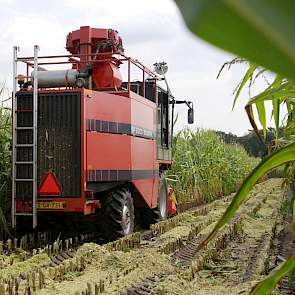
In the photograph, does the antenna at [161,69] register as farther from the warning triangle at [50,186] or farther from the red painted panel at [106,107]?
the warning triangle at [50,186]

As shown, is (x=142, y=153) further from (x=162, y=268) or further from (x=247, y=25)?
(x=247, y=25)

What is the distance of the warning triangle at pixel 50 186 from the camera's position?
18.1ft

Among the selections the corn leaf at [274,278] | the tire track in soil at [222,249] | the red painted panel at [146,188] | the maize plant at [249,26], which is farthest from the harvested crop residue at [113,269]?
the maize plant at [249,26]

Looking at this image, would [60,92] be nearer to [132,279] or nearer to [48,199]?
[48,199]

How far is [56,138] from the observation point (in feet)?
18.5

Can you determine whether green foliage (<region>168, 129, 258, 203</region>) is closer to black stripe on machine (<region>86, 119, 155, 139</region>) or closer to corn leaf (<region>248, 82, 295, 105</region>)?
black stripe on machine (<region>86, 119, 155, 139</region>)

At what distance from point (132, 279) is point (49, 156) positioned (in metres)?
1.95

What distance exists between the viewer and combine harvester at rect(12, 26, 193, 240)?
18.1 ft

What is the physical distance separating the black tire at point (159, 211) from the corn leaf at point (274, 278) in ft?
23.1

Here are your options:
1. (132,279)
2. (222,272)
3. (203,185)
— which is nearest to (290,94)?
(132,279)

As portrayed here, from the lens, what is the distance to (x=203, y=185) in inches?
530

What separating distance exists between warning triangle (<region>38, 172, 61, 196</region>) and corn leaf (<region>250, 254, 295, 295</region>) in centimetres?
487

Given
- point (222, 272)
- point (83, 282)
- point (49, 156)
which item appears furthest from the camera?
point (49, 156)

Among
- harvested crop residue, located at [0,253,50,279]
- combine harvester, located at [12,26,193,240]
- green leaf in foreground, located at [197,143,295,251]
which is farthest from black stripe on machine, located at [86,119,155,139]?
green leaf in foreground, located at [197,143,295,251]
